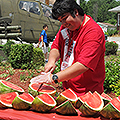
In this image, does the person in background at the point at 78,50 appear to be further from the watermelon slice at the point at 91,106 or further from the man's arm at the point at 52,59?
the watermelon slice at the point at 91,106

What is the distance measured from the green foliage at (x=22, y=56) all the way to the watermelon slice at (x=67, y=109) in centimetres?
525

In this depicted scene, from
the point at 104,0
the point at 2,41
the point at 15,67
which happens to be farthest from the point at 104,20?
the point at 15,67

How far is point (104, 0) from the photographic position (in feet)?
201

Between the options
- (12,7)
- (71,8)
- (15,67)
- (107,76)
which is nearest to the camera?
(71,8)

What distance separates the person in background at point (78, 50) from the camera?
1.52m

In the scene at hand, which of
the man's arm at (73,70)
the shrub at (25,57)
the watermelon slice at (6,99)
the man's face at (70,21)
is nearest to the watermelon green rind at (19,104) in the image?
the watermelon slice at (6,99)

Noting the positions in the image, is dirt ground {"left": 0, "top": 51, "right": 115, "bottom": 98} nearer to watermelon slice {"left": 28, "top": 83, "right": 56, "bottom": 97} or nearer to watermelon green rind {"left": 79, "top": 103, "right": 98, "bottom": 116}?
watermelon slice {"left": 28, "top": 83, "right": 56, "bottom": 97}

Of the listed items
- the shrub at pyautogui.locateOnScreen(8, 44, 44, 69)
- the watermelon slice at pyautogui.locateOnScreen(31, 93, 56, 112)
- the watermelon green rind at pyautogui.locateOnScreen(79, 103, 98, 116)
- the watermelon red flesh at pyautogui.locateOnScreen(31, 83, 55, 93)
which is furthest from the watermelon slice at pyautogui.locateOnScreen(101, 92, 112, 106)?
the shrub at pyautogui.locateOnScreen(8, 44, 44, 69)

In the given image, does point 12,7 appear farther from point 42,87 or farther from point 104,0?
point 104,0

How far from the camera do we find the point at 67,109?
1.30 meters

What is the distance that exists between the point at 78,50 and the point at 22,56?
16.5 ft

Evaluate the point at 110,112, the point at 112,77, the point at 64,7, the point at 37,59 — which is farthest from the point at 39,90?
the point at 37,59

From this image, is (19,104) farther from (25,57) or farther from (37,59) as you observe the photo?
(37,59)

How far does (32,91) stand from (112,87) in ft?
10.9
